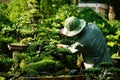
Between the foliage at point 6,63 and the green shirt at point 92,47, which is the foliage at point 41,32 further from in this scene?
the green shirt at point 92,47

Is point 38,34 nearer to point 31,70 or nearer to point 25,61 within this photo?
point 25,61

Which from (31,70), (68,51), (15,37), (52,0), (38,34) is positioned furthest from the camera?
(52,0)

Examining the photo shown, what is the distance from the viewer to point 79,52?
702 cm

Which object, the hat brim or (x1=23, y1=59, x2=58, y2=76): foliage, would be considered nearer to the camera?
(x1=23, y1=59, x2=58, y2=76): foliage

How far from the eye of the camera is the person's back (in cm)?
704

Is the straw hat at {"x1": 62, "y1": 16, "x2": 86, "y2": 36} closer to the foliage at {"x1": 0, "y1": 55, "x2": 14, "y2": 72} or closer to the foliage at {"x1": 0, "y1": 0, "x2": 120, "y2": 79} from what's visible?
the foliage at {"x1": 0, "y1": 0, "x2": 120, "y2": 79}

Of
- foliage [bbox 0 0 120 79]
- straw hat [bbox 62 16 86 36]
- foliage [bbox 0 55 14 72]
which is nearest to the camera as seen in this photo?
foliage [bbox 0 55 14 72]

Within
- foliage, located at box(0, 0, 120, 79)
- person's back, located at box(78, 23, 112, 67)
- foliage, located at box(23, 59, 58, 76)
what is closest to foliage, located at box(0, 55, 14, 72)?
foliage, located at box(0, 0, 120, 79)

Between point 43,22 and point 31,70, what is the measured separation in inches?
156

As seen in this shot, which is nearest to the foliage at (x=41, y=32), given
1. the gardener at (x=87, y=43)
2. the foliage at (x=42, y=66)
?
the foliage at (x=42, y=66)

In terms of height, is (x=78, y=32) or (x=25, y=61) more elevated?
(x=78, y=32)

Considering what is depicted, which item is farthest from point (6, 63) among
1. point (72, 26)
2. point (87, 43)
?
point (87, 43)

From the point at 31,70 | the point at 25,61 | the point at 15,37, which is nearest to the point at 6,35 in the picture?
the point at 15,37

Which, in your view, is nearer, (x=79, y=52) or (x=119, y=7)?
(x=79, y=52)
